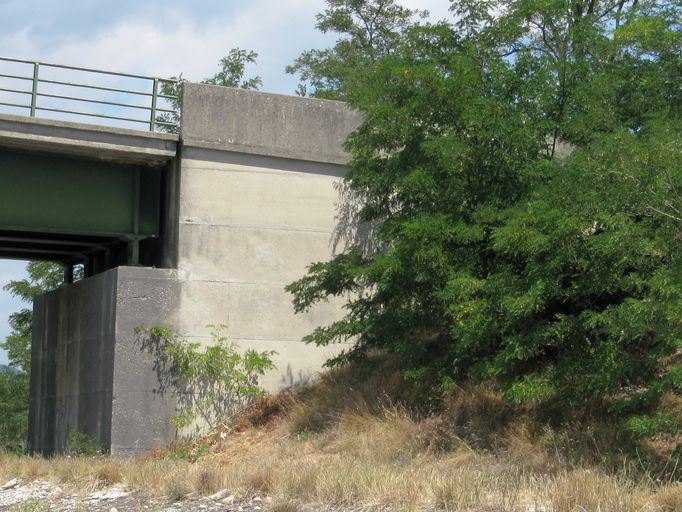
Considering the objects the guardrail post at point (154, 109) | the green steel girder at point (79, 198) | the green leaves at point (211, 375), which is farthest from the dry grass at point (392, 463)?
the guardrail post at point (154, 109)

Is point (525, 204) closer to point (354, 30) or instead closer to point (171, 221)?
point (171, 221)

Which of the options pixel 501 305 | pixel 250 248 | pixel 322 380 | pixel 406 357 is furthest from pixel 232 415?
pixel 501 305

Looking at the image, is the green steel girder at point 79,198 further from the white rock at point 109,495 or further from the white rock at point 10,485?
the white rock at point 109,495

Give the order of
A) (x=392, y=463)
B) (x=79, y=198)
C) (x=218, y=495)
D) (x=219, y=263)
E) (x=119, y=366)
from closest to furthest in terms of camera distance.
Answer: (x=218, y=495) → (x=392, y=463) → (x=119, y=366) → (x=79, y=198) → (x=219, y=263)

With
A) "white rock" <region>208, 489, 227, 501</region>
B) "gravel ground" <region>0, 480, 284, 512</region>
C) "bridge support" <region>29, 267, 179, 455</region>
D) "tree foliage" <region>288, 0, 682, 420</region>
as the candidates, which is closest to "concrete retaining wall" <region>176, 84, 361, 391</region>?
"bridge support" <region>29, 267, 179, 455</region>

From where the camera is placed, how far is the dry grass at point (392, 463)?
402 inches

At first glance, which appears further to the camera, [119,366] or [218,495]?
[119,366]

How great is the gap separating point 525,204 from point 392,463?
409 centimetres

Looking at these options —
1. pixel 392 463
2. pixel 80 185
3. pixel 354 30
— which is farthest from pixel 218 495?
pixel 354 30

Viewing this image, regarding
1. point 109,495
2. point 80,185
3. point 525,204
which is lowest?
point 109,495

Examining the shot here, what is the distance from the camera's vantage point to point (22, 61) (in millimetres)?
18391

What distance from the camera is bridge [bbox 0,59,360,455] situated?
18422mm

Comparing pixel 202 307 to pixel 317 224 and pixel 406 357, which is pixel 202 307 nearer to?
pixel 317 224

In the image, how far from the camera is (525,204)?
14305 millimetres
